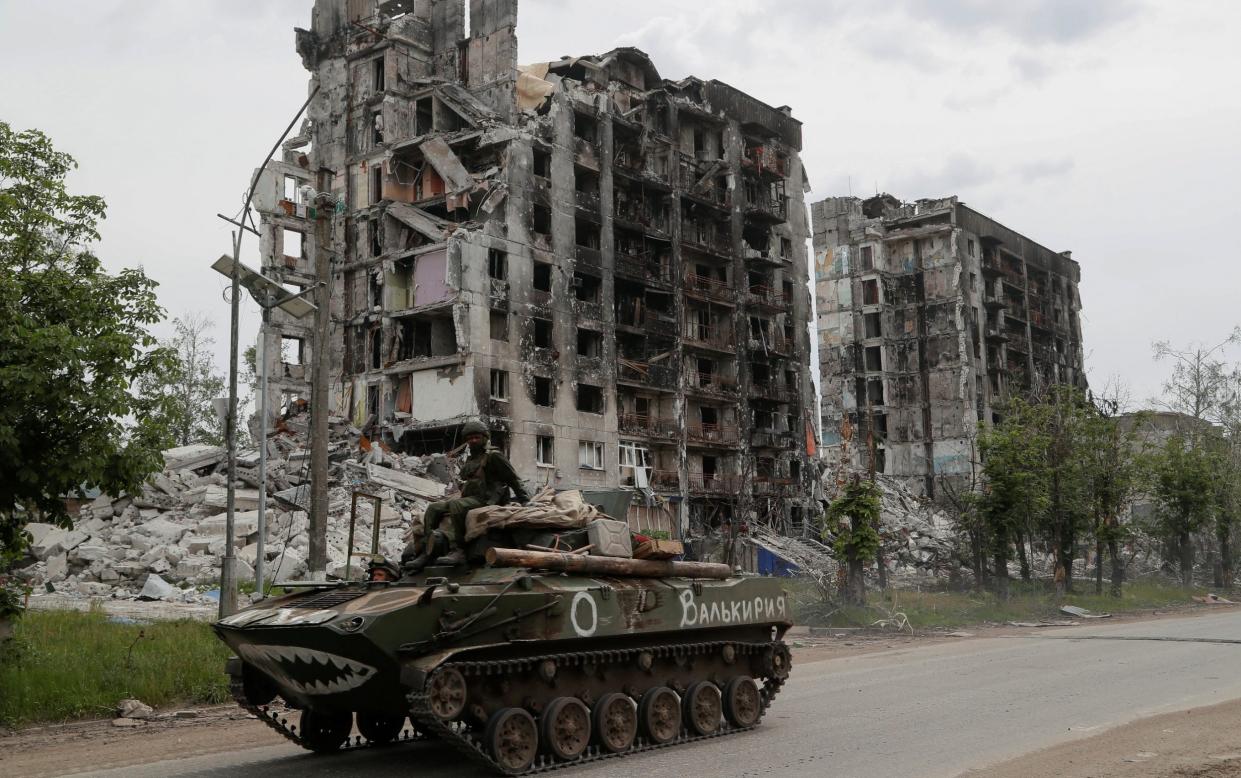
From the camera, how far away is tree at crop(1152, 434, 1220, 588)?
4706 centimetres

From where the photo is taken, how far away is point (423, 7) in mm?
54781

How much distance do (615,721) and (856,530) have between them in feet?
64.8

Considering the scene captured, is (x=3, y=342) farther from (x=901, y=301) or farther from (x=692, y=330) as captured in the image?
(x=901, y=301)

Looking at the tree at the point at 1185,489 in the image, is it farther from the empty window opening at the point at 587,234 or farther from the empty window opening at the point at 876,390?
the empty window opening at the point at 587,234

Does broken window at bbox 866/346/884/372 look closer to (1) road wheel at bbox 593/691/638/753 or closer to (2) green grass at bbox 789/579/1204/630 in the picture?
(2) green grass at bbox 789/579/1204/630

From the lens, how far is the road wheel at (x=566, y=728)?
10.1 meters

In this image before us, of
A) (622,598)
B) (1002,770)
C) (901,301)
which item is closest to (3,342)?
(622,598)

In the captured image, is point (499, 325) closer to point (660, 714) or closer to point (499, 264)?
point (499, 264)

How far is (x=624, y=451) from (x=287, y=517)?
1851 cm

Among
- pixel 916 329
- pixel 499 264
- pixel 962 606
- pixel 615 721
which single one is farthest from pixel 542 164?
pixel 615 721

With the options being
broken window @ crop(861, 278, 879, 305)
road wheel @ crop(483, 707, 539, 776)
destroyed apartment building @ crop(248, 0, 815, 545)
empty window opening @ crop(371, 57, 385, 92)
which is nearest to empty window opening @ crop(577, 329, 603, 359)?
destroyed apartment building @ crop(248, 0, 815, 545)

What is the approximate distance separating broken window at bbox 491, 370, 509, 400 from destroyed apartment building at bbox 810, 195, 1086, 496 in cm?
2973

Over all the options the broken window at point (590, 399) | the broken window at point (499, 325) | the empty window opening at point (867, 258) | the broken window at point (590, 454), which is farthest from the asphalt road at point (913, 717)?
the empty window opening at point (867, 258)

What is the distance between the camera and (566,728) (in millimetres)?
10344
